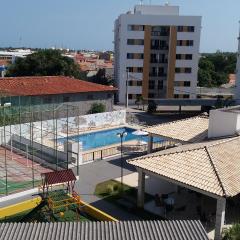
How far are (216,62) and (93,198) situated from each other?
304 feet

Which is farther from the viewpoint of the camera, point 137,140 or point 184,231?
point 137,140

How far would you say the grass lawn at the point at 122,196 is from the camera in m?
22.2

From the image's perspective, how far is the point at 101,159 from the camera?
31.7 m

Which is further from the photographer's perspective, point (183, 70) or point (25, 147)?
point (183, 70)

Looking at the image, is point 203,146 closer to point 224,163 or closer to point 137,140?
point 224,163

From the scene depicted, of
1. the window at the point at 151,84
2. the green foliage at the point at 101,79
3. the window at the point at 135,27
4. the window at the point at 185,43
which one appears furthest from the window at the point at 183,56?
the green foliage at the point at 101,79

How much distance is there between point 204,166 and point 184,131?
7.90 metres

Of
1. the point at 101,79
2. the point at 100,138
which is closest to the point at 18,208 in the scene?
the point at 100,138

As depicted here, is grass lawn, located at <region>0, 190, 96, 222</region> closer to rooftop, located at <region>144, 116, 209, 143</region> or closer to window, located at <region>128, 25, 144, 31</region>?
rooftop, located at <region>144, 116, 209, 143</region>

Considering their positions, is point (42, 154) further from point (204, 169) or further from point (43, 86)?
point (43, 86)

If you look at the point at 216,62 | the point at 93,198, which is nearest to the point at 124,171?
the point at 93,198

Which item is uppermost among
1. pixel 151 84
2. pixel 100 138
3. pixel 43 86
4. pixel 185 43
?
pixel 185 43

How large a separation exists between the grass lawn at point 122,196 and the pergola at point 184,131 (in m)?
4.53

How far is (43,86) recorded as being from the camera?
148ft
